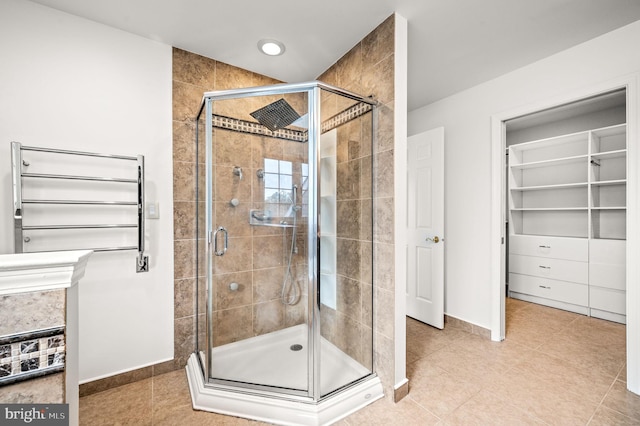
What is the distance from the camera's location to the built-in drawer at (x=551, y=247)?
120 inches

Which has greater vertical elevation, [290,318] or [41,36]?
[41,36]

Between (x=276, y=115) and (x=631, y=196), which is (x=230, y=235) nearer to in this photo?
(x=276, y=115)

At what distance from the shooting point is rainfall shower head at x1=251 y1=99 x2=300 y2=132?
5.69 feet

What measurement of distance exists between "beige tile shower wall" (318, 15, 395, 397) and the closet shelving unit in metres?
2.84

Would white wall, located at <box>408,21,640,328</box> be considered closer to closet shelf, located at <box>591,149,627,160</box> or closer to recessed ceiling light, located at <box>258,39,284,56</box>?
closet shelf, located at <box>591,149,627,160</box>

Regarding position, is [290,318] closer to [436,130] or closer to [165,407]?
[165,407]

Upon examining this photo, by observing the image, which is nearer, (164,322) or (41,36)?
(41,36)

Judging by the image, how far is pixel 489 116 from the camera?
2471mm

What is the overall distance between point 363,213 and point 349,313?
28.3 inches

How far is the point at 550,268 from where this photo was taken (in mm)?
3279

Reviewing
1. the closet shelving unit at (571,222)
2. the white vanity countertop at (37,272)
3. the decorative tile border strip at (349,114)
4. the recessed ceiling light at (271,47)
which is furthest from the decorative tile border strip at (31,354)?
the closet shelving unit at (571,222)

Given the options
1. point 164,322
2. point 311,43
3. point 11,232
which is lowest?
point 164,322

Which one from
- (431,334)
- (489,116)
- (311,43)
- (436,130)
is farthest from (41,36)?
(431,334)

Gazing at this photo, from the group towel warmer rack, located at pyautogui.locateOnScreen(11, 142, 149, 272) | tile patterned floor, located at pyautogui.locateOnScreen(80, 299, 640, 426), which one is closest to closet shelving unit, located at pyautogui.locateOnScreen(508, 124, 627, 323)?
tile patterned floor, located at pyautogui.locateOnScreen(80, 299, 640, 426)
